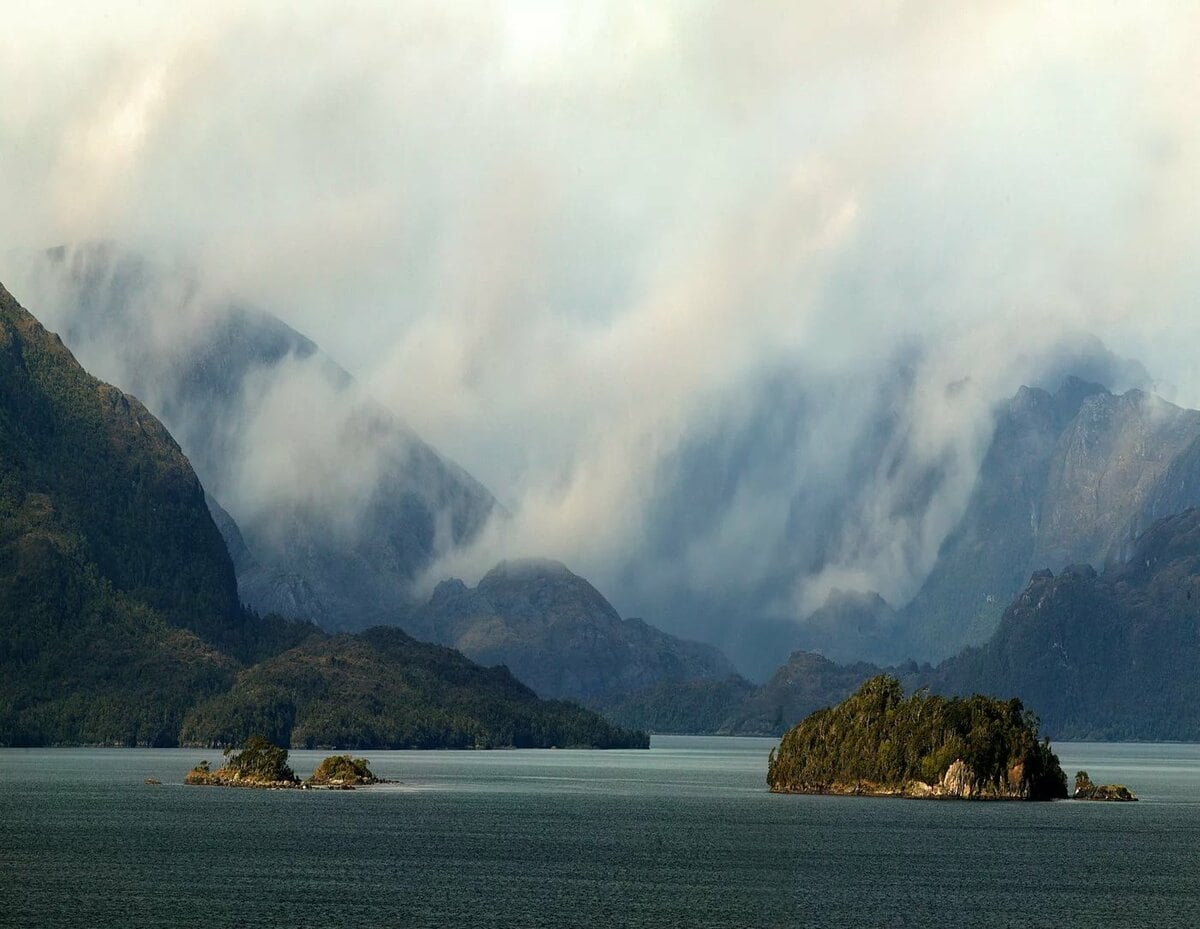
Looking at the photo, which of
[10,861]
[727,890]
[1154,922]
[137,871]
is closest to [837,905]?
[727,890]

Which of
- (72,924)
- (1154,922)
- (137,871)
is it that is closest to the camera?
(72,924)

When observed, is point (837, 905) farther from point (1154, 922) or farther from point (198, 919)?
point (198, 919)

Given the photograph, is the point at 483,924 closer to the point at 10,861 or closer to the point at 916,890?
the point at 916,890

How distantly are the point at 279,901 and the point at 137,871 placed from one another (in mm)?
30114

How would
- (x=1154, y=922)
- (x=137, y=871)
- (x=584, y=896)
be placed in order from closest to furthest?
(x=1154, y=922)
(x=584, y=896)
(x=137, y=871)

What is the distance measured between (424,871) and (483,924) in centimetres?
4092

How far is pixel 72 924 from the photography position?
490ft

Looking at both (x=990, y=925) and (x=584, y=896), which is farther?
(x=584, y=896)

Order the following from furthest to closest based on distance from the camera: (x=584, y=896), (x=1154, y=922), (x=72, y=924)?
1. (x=584, y=896)
2. (x=1154, y=922)
3. (x=72, y=924)

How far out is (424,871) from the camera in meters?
193

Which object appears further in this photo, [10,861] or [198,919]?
[10,861]

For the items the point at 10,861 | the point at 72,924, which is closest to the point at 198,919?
the point at 72,924

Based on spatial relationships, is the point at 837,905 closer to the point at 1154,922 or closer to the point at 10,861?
the point at 1154,922

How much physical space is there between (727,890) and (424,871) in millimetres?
33292
